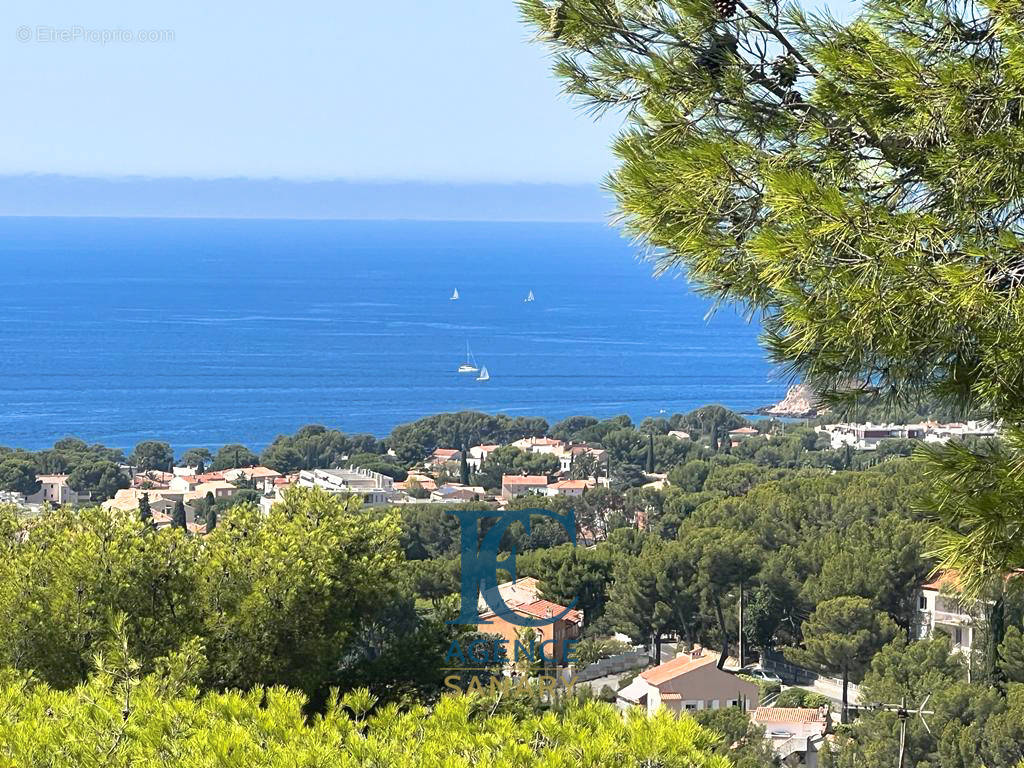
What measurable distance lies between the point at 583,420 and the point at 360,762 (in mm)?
44442

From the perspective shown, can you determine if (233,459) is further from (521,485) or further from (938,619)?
(938,619)

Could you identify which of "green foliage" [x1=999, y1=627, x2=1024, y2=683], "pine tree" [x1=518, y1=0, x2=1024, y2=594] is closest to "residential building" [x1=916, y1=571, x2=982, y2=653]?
"green foliage" [x1=999, y1=627, x2=1024, y2=683]

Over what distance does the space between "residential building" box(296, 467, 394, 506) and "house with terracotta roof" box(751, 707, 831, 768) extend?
63.2 feet

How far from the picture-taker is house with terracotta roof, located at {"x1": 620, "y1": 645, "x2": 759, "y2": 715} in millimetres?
14945

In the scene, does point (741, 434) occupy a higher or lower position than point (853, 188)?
lower

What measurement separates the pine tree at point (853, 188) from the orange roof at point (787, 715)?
11.6 m

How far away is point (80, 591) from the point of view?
5004 mm

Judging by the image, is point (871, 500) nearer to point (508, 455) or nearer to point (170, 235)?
point (508, 455)

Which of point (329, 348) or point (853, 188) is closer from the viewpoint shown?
point (853, 188)

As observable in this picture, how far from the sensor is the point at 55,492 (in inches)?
1371

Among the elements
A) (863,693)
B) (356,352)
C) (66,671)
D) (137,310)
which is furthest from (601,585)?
(137,310)

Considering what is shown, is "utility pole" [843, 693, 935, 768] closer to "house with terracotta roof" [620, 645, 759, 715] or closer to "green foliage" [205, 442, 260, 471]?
"house with terracotta roof" [620, 645, 759, 715]

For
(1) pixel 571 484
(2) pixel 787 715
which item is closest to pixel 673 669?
(2) pixel 787 715

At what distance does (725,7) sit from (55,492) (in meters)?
34.2
